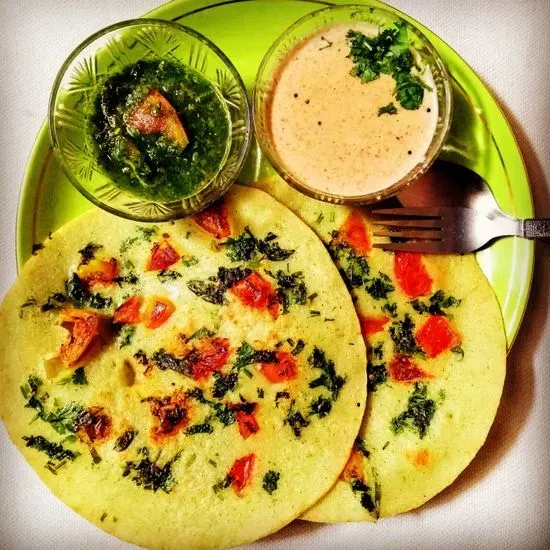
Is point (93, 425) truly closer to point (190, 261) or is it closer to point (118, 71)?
point (190, 261)

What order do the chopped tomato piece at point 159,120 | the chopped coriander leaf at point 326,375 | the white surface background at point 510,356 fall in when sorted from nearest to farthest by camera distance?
the chopped tomato piece at point 159,120
the chopped coriander leaf at point 326,375
the white surface background at point 510,356

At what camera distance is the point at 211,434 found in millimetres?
3260

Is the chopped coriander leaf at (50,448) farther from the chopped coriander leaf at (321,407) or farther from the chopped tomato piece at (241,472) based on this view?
the chopped coriander leaf at (321,407)

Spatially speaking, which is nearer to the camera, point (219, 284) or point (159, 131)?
point (159, 131)

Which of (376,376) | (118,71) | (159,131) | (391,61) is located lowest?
(376,376)

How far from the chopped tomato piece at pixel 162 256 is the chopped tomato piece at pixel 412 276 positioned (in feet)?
3.60

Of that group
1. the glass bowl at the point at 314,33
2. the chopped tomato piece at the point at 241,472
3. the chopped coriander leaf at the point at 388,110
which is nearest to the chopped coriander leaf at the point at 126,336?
the chopped tomato piece at the point at 241,472

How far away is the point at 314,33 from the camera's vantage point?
326 centimetres

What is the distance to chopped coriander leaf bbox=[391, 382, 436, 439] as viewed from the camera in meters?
3.25

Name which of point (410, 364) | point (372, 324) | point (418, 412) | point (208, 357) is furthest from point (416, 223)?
point (208, 357)

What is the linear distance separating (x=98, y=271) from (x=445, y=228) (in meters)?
1.71

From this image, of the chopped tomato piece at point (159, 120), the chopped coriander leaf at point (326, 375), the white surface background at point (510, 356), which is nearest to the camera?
the chopped tomato piece at point (159, 120)

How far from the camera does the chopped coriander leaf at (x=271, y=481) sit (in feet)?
10.6

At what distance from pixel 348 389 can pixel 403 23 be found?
177cm
